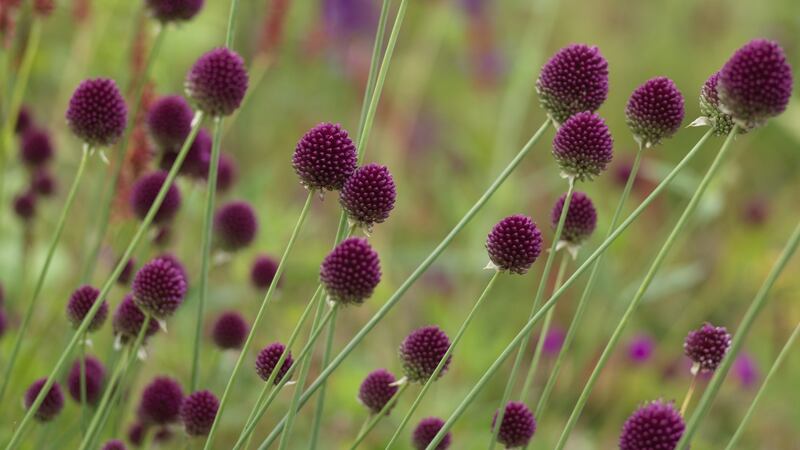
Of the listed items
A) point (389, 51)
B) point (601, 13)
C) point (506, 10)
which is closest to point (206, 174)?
point (389, 51)

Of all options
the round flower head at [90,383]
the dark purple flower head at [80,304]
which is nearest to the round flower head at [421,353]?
the dark purple flower head at [80,304]

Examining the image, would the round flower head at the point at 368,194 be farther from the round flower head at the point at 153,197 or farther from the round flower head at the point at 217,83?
the round flower head at the point at 153,197

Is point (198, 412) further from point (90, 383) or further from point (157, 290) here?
point (90, 383)

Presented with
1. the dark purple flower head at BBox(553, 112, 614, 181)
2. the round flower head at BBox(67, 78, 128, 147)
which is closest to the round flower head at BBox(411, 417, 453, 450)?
the dark purple flower head at BBox(553, 112, 614, 181)

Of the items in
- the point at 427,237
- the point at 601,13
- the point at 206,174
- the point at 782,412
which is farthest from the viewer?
the point at 601,13

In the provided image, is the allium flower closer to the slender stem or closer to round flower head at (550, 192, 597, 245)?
round flower head at (550, 192, 597, 245)

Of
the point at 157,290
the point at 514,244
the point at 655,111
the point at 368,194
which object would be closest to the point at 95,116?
the point at 157,290

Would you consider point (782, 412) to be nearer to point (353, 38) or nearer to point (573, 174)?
point (573, 174)
